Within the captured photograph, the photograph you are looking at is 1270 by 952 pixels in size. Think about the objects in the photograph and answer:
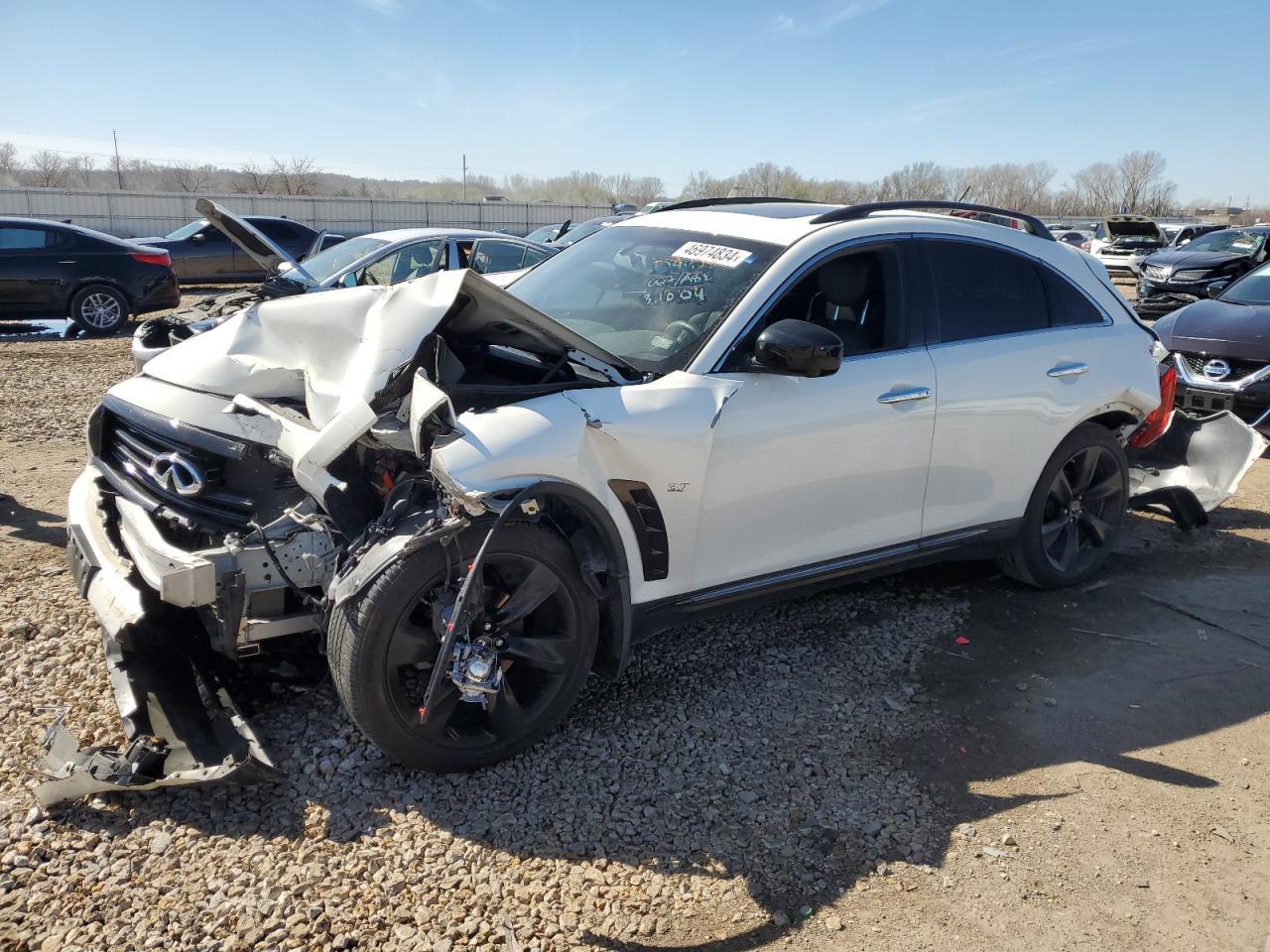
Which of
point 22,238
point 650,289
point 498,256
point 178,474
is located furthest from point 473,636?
point 22,238

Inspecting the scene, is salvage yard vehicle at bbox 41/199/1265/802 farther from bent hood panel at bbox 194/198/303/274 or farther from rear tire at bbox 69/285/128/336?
rear tire at bbox 69/285/128/336

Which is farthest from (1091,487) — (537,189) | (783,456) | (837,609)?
(537,189)

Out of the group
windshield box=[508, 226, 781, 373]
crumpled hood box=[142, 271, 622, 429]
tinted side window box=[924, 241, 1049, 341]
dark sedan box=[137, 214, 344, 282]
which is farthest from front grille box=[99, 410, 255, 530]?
dark sedan box=[137, 214, 344, 282]

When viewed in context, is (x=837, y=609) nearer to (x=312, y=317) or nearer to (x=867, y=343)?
(x=867, y=343)

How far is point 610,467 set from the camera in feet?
11.1

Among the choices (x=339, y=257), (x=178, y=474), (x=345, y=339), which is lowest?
(x=178, y=474)

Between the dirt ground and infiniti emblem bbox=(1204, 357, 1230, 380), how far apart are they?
304cm

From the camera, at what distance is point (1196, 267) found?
16953 millimetres

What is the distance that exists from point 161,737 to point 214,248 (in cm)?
1789

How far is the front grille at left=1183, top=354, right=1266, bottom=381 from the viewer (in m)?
8.21

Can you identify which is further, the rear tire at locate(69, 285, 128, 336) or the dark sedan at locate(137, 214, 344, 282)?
the dark sedan at locate(137, 214, 344, 282)

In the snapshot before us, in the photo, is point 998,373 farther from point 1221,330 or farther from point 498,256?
point 498,256

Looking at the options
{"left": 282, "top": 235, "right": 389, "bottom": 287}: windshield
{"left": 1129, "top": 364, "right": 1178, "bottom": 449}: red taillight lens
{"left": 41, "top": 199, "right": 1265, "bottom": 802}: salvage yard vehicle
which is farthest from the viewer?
{"left": 282, "top": 235, "right": 389, "bottom": 287}: windshield

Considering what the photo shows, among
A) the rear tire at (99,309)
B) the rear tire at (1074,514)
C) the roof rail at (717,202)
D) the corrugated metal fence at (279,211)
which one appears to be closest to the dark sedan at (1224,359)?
the rear tire at (1074,514)
